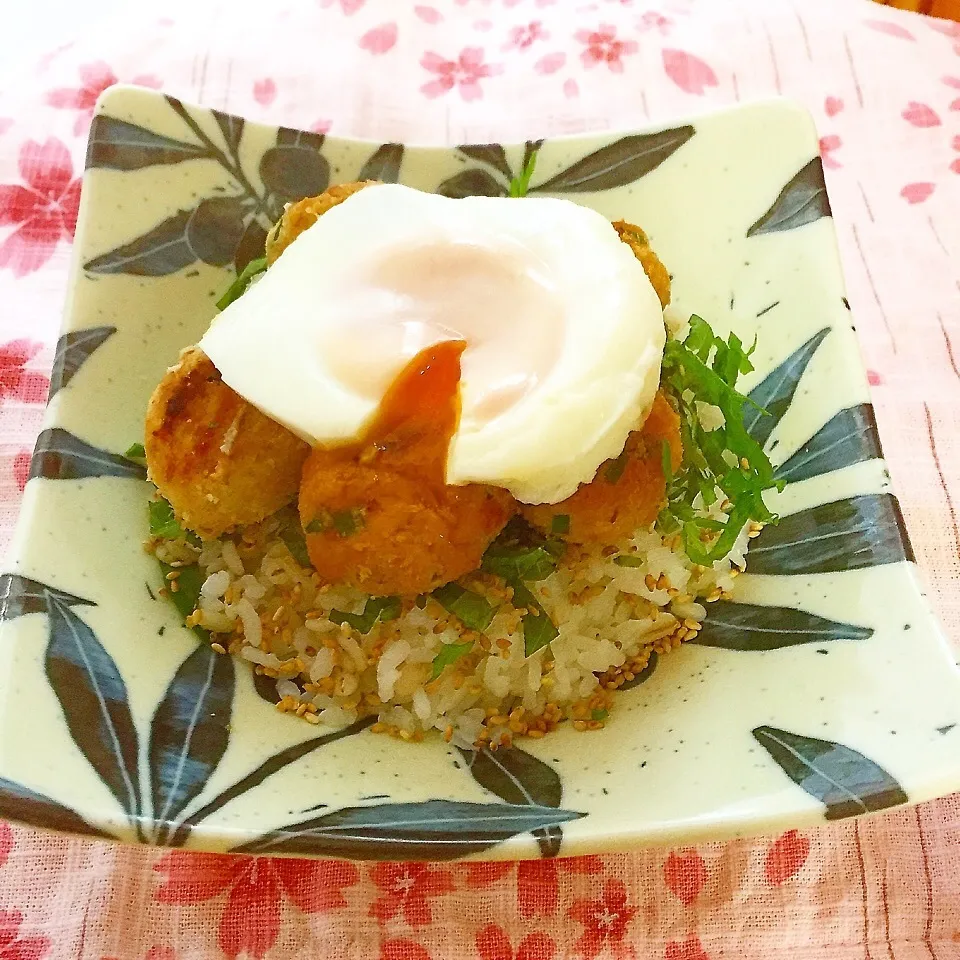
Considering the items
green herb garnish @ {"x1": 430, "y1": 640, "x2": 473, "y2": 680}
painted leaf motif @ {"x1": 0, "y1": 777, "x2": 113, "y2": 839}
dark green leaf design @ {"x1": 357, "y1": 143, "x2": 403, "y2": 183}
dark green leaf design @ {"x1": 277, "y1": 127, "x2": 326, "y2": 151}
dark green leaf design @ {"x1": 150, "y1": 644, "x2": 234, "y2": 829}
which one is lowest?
painted leaf motif @ {"x1": 0, "y1": 777, "x2": 113, "y2": 839}

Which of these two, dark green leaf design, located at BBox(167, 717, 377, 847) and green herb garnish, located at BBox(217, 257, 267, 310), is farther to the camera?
green herb garnish, located at BBox(217, 257, 267, 310)

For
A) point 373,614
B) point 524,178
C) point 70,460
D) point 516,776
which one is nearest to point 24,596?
point 70,460

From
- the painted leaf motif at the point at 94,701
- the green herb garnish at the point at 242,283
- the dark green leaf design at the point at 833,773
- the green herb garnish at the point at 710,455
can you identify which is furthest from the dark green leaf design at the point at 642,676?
the green herb garnish at the point at 242,283

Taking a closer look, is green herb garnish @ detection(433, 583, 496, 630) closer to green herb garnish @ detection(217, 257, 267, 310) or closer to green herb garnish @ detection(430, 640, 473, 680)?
green herb garnish @ detection(430, 640, 473, 680)

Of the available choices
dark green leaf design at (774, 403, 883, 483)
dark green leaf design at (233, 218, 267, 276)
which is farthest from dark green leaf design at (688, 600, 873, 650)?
dark green leaf design at (233, 218, 267, 276)

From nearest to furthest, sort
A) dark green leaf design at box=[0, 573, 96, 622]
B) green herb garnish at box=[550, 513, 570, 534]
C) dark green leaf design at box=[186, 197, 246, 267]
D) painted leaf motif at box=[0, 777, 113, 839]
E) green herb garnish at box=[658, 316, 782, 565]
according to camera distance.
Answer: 1. painted leaf motif at box=[0, 777, 113, 839]
2. dark green leaf design at box=[0, 573, 96, 622]
3. green herb garnish at box=[550, 513, 570, 534]
4. green herb garnish at box=[658, 316, 782, 565]
5. dark green leaf design at box=[186, 197, 246, 267]

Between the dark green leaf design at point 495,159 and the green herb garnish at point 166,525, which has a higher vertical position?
the dark green leaf design at point 495,159

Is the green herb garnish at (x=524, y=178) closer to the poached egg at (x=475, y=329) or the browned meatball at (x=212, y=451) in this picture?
the poached egg at (x=475, y=329)

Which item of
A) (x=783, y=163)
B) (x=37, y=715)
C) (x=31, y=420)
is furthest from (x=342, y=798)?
(x=783, y=163)

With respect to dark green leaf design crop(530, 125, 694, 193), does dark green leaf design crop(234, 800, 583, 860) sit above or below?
below
